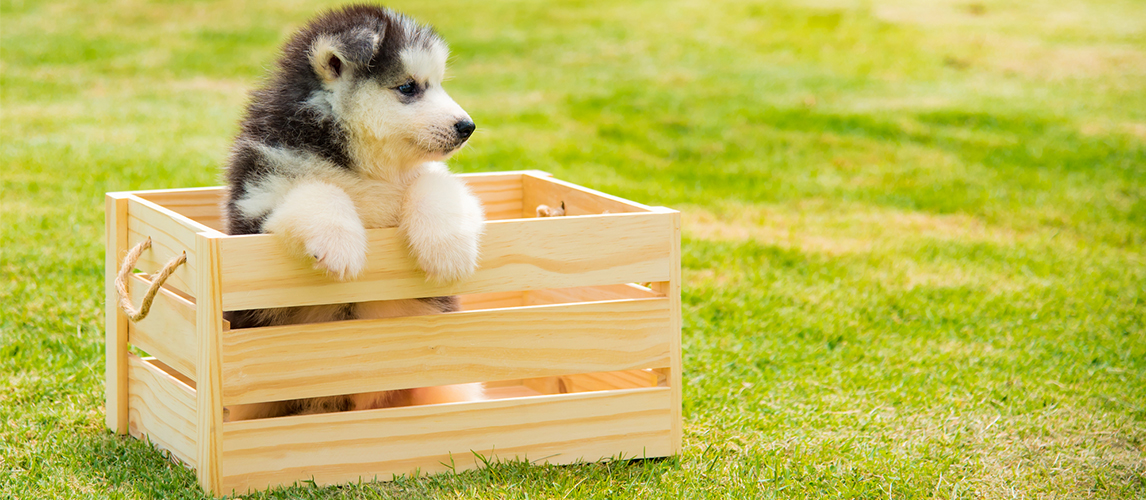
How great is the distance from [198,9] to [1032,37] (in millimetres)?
9796

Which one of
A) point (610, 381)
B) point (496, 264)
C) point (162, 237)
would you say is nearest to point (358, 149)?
point (496, 264)

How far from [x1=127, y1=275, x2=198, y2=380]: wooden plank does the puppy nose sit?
78cm

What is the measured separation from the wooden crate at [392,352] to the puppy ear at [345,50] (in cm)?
42

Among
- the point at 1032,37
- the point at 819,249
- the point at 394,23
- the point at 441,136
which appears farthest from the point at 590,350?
the point at 1032,37

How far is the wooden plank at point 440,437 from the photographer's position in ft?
8.09

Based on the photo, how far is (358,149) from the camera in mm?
2498

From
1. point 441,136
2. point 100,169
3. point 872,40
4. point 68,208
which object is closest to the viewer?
point 441,136

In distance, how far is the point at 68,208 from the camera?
5188 millimetres

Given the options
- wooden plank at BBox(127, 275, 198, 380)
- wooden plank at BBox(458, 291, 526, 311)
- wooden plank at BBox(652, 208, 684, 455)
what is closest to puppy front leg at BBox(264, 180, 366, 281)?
wooden plank at BBox(127, 275, 198, 380)

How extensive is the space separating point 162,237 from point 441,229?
79 centimetres

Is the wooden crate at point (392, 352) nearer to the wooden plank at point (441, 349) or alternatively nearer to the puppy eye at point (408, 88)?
the wooden plank at point (441, 349)

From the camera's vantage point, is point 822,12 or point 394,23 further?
point 822,12

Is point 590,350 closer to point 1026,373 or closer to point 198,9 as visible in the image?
point 1026,373

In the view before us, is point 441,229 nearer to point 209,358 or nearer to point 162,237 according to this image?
point 209,358
